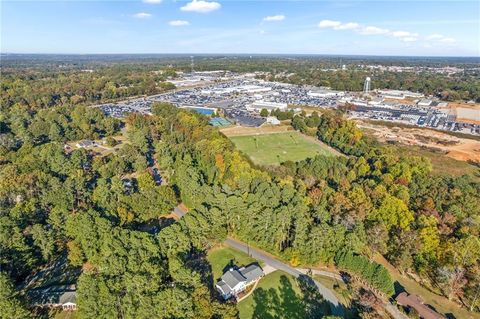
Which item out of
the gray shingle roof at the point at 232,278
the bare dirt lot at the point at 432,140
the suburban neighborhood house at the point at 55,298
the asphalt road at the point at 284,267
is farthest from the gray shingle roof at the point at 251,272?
the bare dirt lot at the point at 432,140

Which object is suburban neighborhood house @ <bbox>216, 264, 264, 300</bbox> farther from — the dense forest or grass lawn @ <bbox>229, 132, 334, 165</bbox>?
the dense forest

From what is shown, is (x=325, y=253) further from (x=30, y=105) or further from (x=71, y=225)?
(x=30, y=105)

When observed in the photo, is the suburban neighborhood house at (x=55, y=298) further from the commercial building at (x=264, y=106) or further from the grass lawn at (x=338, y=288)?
the commercial building at (x=264, y=106)

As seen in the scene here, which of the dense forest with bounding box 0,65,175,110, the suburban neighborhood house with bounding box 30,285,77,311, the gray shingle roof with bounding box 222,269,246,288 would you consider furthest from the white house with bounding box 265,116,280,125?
the suburban neighborhood house with bounding box 30,285,77,311

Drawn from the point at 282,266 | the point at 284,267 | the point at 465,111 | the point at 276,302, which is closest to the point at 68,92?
the point at 282,266

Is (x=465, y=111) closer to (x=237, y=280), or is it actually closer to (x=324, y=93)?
(x=324, y=93)

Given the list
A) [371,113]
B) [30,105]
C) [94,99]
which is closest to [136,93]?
[94,99]
